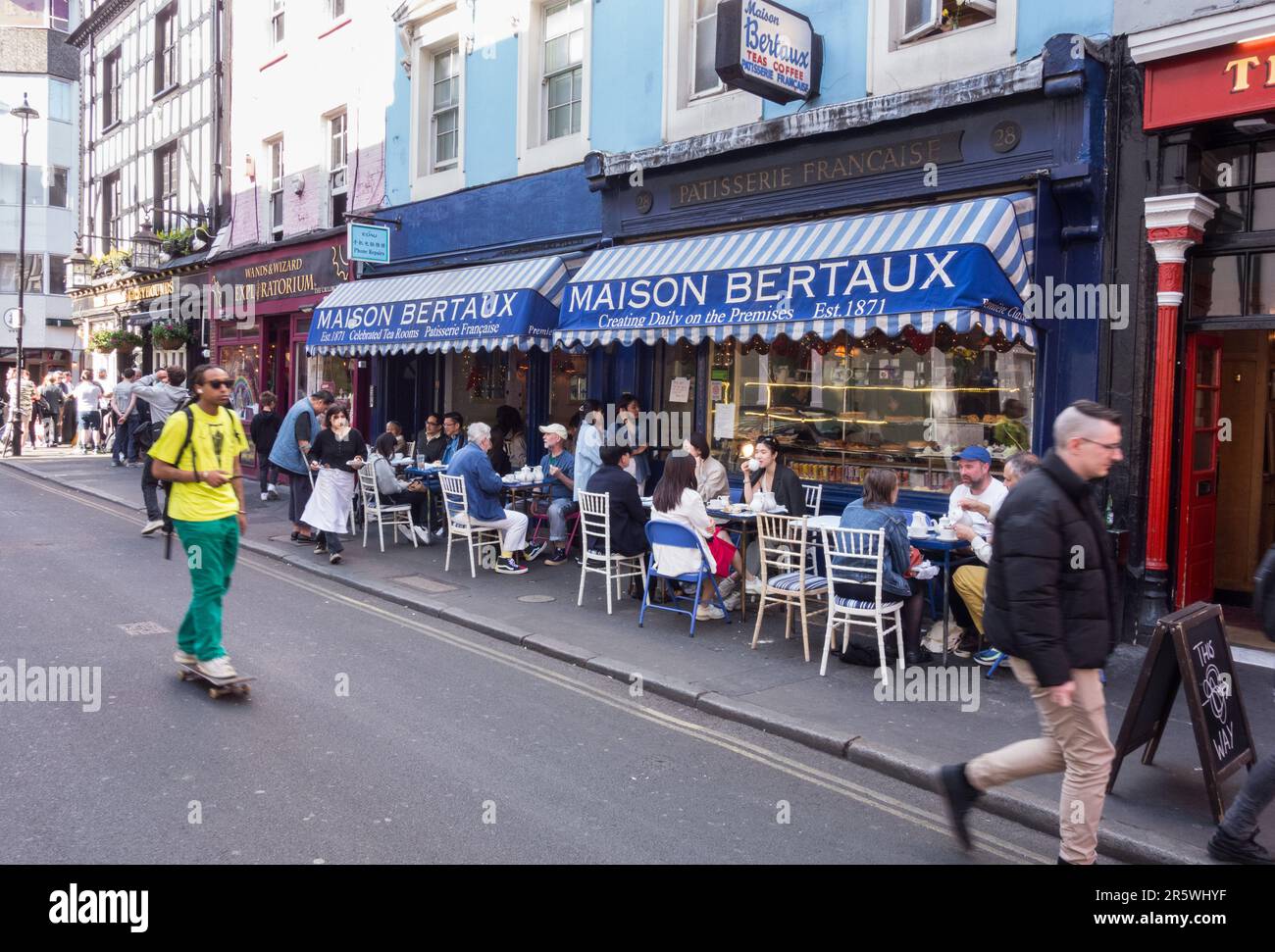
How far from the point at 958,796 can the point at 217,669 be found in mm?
4325

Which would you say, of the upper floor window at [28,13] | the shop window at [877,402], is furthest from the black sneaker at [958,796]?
the upper floor window at [28,13]

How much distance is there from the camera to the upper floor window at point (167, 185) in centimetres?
2423

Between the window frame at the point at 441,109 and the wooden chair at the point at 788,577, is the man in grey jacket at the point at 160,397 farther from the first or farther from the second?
the wooden chair at the point at 788,577

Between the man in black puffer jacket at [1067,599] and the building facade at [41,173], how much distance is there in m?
38.9

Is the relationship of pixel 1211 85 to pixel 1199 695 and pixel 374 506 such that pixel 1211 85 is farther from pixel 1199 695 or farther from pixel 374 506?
pixel 374 506

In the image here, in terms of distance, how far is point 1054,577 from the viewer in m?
3.87

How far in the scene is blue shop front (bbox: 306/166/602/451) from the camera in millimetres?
12461

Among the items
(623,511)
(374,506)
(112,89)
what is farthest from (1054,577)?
(112,89)

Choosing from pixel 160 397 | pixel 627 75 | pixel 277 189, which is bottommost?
pixel 160 397

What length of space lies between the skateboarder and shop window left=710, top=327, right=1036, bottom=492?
583 cm

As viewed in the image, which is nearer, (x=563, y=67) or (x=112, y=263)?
(x=563, y=67)

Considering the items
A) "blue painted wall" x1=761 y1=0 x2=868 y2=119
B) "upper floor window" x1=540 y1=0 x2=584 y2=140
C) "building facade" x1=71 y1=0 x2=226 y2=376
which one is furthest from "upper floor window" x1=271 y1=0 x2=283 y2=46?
"blue painted wall" x1=761 y1=0 x2=868 y2=119

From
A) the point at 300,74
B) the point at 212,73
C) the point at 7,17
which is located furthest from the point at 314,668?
the point at 7,17

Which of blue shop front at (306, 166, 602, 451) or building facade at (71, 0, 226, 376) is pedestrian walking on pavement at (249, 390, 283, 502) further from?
building facade at (71, 0, 226, 376)
